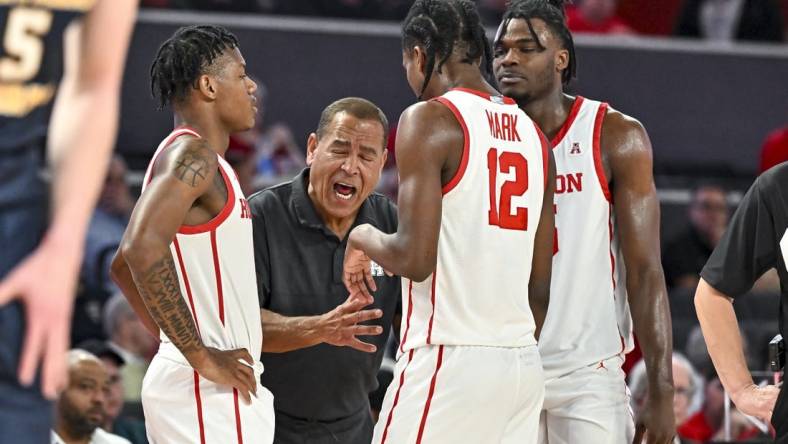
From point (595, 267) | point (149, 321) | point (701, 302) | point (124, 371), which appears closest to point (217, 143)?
point (149, 321)

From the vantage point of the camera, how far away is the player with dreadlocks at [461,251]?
13.5 ft

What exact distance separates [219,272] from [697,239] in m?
6.15

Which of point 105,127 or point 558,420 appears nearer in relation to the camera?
point 105,127

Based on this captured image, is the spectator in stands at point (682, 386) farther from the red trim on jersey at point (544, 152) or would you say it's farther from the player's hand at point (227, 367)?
the player's hand at point (227, 367)

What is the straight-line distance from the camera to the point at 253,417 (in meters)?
4.40

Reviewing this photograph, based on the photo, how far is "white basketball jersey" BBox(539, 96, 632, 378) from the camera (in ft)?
15.2

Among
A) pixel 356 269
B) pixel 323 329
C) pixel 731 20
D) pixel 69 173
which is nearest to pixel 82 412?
pixel 323 329

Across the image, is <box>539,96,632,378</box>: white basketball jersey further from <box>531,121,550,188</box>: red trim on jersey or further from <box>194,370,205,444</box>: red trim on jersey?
<box>194,370,205,444</box>: red trim on jersey

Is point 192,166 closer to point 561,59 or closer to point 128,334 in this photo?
point 561,59

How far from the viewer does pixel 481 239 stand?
4211mm

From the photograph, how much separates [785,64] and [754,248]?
708cm

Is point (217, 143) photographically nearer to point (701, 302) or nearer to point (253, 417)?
point (253, 417)

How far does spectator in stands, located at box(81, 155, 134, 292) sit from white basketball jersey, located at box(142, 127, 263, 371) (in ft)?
13.8

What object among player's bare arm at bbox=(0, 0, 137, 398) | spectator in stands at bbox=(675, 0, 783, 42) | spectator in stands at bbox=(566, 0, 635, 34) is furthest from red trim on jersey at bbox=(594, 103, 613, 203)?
spectator in stands at bbox=(675, 0, 783, 42)
